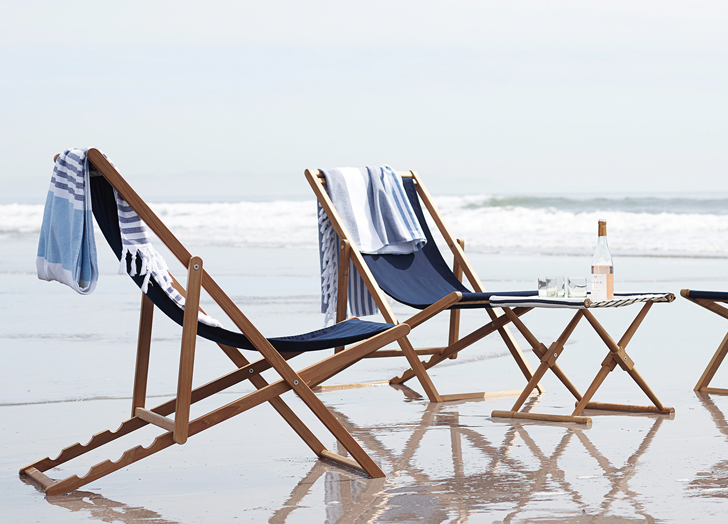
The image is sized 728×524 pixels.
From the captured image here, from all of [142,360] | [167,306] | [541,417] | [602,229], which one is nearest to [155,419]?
[142,360]

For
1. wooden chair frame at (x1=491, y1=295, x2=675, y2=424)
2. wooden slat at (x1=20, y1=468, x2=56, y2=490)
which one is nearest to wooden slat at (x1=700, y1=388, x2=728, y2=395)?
wooden chair frame at (x1=491, y1=295, x2=675, y2=424)

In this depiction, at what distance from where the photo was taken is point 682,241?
1527cm

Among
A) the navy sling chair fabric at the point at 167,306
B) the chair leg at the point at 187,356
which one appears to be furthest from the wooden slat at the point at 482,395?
the chair leg at the point at 187,356

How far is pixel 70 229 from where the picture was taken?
2.52 m

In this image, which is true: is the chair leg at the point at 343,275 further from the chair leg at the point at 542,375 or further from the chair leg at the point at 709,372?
the chair leg at the point at 709,372

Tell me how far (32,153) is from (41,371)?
29.9 m

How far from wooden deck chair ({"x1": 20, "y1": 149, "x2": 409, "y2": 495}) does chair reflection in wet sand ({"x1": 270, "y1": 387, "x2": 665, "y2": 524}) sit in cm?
14

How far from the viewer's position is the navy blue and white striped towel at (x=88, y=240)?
2.51 m

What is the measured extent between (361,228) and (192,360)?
6.63ft

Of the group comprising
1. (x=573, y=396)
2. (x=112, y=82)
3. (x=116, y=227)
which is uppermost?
(x=112, y=82)

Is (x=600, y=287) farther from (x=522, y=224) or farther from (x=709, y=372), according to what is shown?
(x=522, y=224)

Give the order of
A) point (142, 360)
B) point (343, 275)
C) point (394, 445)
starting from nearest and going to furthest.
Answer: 1. point (142, 360)
2. point (394, 445)
3. point (343, 275)

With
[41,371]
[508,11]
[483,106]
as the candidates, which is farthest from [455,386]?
[483,106]

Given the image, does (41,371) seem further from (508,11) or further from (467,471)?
(508,11)
